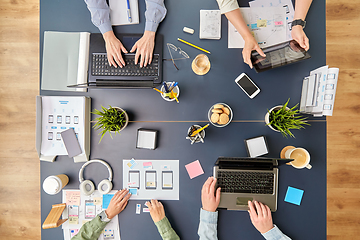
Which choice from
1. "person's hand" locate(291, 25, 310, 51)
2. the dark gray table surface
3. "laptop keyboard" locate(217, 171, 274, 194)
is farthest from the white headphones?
"person's hand" locate(291, 25, 310, 51)

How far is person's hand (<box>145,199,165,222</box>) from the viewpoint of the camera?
1209 mm

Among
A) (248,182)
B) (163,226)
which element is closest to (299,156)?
(248,182)

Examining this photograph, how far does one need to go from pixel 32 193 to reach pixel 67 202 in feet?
3.05

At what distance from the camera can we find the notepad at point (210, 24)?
1239 mm

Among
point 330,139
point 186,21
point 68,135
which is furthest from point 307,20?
point 68,135

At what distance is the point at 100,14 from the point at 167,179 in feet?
3.86

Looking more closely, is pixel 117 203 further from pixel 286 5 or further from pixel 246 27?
pixel 286 5

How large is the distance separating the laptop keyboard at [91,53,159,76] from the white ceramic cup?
100 cm

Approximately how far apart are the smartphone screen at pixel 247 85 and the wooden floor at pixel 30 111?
43.9 inches

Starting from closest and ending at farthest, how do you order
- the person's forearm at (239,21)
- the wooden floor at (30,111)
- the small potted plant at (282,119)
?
1. the small potted plant at (282,119)
2. the person's forearm at (239,21)
3. the wooden floor at (30,111)

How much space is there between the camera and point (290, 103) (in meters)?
1.24

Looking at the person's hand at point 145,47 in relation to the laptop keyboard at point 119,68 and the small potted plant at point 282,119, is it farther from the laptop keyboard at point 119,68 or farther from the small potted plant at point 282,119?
the small potted plant at point 282,119

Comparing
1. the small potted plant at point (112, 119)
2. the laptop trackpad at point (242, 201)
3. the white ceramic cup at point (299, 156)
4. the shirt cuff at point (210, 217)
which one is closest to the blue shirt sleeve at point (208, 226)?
the shirt cuff at point (210, 217)

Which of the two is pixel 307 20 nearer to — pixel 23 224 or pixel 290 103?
pixel 290 103
